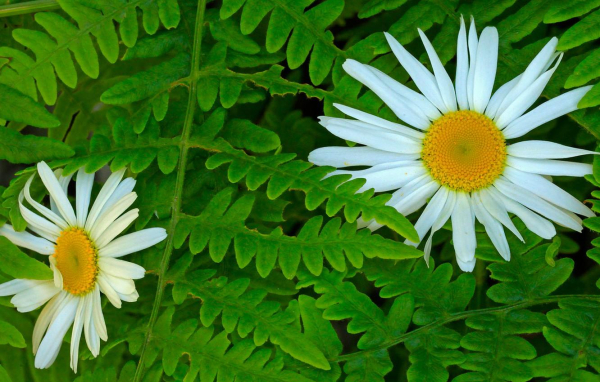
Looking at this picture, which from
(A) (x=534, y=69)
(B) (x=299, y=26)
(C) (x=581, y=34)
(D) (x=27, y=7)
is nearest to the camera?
(C) (x=581, y=34)

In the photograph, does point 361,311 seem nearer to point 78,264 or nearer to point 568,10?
point 78,264

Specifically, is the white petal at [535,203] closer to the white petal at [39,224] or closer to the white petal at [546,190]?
the white petal at [546,190]

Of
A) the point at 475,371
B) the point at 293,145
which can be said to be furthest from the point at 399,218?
the point at 293,145

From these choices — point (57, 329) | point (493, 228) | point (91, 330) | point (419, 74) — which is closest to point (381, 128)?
point (419, 74)

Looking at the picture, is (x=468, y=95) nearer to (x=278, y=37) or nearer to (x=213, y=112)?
(x=278, y=37)

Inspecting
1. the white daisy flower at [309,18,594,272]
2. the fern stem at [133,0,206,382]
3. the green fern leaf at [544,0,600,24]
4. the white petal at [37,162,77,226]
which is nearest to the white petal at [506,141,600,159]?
the white daisy flower at [309,18,594,272]

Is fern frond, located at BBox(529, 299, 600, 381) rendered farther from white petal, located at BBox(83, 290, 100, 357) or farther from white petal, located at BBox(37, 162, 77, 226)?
white petal, located at BBox(37, 162, 77, 226)
